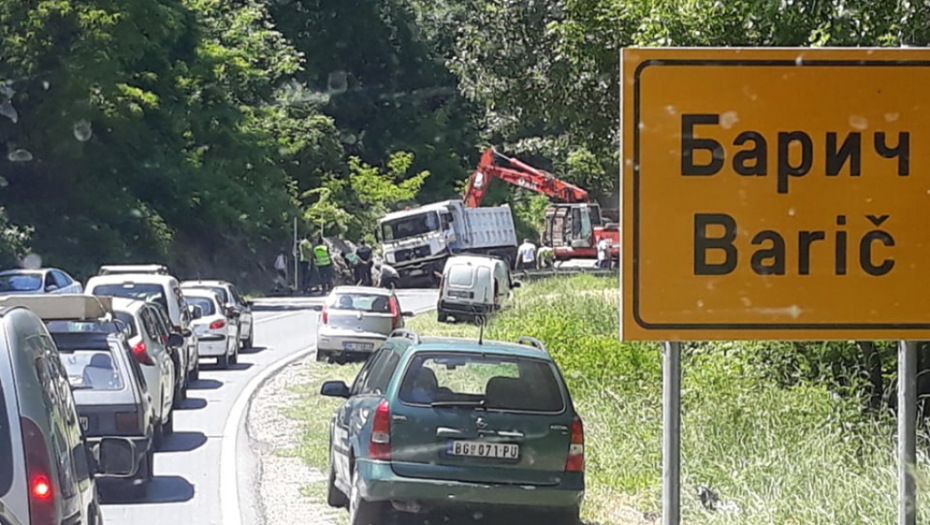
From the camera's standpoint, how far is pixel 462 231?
173 ft

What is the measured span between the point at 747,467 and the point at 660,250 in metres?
6.71

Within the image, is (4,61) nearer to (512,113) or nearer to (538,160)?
(512,113)

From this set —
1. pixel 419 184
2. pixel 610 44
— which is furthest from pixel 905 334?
pixel 419 184

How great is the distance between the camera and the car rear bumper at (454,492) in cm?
1009

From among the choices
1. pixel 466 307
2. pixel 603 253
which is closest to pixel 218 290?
pixel 466 307

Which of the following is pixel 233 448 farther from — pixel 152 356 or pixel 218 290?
pixel 218 290

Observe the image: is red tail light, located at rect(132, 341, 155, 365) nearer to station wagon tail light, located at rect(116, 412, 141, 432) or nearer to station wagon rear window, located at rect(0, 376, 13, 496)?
station wagon tail light, located at rect(116, 412, 141, 432)

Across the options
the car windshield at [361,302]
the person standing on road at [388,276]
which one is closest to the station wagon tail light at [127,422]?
the car windshield at [361,302]

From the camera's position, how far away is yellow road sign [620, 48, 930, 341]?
5.10 meters

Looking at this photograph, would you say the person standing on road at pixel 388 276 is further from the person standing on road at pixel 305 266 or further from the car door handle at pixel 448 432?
the car door handle at pixel 448 432

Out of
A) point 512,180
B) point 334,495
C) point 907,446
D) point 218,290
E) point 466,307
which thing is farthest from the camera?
point 512,180

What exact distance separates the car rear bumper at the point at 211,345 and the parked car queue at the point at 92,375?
0.06 ft

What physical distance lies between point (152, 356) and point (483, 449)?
665cm

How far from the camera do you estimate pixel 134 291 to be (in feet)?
70.1
